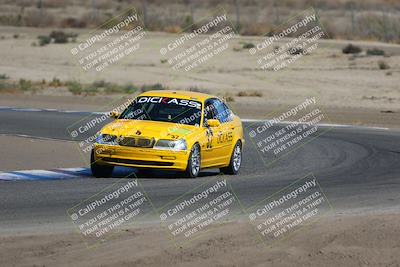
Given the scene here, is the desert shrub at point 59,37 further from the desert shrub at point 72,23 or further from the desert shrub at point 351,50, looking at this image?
the desert shrub at point 351,50

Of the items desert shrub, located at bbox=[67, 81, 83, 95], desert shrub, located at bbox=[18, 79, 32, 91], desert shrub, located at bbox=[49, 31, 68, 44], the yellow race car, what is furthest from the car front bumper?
desert shrub, located at bbox=[49, 31, 68, 44]

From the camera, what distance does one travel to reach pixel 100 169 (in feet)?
56.2

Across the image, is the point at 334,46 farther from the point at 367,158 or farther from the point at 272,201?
the point at 272,201

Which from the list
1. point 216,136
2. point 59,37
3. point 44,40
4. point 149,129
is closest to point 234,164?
point 216,136

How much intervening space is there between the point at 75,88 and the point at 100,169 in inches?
842

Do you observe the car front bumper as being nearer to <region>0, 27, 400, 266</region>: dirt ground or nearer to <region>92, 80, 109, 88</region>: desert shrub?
<region>0, 27, 400, 266</region>: dirt ground

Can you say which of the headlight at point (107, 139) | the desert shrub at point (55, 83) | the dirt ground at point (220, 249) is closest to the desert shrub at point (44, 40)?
the desert shrub at point (55, 83)

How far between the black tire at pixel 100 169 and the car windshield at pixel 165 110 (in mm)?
1046

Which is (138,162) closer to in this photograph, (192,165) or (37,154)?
(192,165)

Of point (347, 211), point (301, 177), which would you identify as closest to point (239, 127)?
point (301, 177)

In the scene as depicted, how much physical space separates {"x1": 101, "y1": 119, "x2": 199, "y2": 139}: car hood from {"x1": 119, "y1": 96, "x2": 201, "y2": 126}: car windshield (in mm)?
223

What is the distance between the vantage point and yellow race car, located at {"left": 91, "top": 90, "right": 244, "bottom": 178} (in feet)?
55.4

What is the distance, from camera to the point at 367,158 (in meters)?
21.8

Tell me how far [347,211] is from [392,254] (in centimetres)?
318
